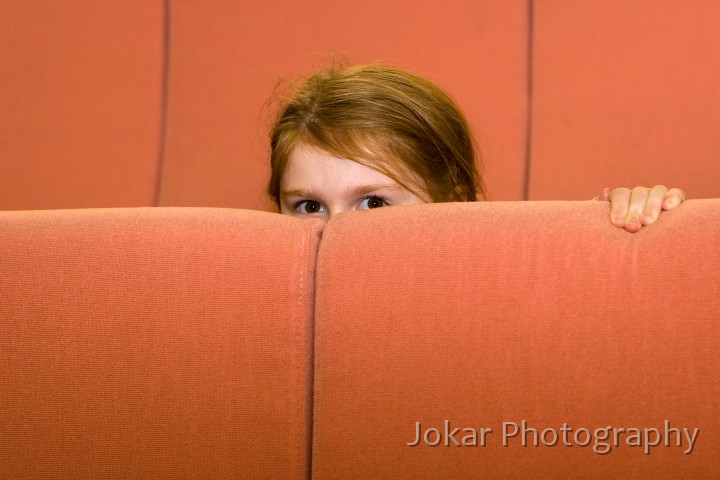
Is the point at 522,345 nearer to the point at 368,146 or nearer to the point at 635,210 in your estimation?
the point at 635,210

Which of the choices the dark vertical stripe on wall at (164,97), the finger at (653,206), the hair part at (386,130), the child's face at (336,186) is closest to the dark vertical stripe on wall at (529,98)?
the hair part at (386,130)

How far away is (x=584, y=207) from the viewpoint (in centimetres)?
46

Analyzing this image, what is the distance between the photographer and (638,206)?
1.50ft

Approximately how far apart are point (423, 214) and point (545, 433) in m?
0.16

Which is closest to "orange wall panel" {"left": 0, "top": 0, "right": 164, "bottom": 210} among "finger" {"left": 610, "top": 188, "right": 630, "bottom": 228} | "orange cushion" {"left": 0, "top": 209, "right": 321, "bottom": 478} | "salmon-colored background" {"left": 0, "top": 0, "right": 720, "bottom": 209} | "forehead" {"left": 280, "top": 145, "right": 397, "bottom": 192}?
"salmon-colored background" {"left": 0, "top": 0, "right": 720, "bottom": 209}

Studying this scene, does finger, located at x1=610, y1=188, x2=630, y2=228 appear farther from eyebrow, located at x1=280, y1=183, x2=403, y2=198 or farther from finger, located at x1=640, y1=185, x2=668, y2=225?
eyebrow, located at x1=280, y1=183, x2=403, y2=198

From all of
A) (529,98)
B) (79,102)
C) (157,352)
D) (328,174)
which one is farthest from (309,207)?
(79,102)

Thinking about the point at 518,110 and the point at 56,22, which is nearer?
the point at 518,110

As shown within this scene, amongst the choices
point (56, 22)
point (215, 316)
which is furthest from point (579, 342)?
point (56, 22)

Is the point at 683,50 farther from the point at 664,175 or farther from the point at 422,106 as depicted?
the point at 422,106

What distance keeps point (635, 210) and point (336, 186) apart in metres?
0.48

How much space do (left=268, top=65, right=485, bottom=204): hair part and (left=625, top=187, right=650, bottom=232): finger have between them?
1.44ft

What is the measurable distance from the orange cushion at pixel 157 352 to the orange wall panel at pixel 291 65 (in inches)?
32.3

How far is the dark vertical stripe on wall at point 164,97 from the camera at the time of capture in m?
1.41
